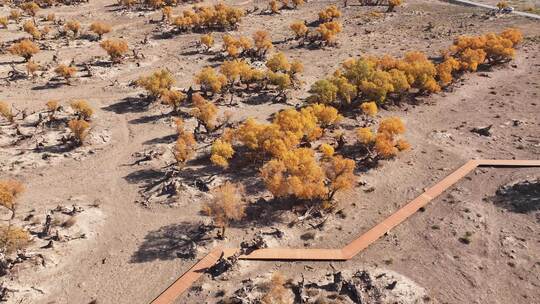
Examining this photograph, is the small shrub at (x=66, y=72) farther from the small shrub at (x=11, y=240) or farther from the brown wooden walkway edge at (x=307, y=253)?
the brown wooden walkway edge at (x=307, y=253)

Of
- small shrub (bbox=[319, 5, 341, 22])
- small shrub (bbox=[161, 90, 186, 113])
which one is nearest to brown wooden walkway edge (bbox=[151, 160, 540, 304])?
small shrub (bbox=[161, 90, 186, 113])

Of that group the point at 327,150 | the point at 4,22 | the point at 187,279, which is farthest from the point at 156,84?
the point at 4,22

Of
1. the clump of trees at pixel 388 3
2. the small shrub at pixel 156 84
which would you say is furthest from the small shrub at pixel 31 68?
the clump of trees at pixel 388 3

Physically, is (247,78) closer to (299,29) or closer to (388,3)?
(299,29)

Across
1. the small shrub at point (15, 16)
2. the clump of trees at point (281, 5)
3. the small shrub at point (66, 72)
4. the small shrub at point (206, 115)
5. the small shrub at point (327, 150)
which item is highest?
the small shrub at point (15, 16)

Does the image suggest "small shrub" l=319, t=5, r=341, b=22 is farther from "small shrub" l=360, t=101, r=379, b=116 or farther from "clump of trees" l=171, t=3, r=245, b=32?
"small shrub" l=360, t=101, r=379, b=116

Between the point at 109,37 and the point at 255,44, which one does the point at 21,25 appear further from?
the point at 255,44
